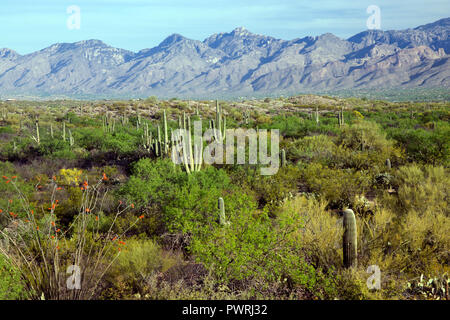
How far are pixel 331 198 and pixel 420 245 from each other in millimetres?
5159

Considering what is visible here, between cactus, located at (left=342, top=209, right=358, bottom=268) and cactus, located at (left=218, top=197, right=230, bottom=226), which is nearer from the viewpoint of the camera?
cactus, located at (left=342, top=209, right=358, bottom=268)

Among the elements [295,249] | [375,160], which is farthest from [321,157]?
→ [295,249]

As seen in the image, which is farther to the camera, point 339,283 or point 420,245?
point 420,245

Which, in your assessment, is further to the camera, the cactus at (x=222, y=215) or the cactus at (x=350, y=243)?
the cactus at (x=222, y=215)

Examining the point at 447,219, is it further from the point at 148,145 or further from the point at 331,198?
the point at 148,145

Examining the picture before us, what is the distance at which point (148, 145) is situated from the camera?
71.9 ft

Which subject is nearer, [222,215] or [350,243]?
[350,243]

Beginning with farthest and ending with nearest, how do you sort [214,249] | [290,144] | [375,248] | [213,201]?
[290,144], [213,201], [375,248], [214,249]

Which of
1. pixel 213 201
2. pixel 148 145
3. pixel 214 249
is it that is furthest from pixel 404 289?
pixel 148 145

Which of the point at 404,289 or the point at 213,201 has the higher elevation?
the point at 213,201

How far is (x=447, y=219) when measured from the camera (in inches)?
319

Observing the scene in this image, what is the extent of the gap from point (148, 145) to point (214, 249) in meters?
15.8
